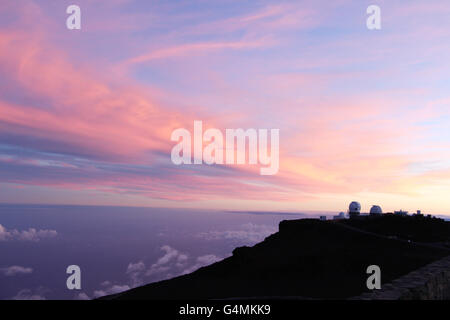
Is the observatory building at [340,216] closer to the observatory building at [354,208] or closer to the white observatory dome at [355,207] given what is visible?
the observatory building at [354,208]

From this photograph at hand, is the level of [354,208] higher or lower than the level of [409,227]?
higher

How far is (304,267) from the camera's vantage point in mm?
27109

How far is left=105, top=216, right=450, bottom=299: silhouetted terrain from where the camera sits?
23.3 meters

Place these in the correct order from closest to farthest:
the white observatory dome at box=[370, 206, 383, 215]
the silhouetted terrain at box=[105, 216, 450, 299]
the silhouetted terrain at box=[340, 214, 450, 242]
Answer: the silhouetted terrain at box=[105, 216, 450, 299], the silhouetted terrain at box=[340, 214, 450, 242], the white observatory dome at box=[370, 206, 383, 215]

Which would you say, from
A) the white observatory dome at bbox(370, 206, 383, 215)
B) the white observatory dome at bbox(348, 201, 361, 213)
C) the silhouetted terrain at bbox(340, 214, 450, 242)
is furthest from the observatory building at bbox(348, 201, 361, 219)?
the silhouetted terrain at bbox(340, 214, 450, 242)

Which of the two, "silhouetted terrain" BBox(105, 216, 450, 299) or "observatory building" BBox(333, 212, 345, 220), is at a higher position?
"observatory building" BBox(333, 212, 345, 220)

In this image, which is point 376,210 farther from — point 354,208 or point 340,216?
point 340,216

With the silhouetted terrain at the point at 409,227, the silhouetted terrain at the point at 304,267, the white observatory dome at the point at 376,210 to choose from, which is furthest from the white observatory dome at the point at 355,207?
the silhouetted terrain at the point at 304,267

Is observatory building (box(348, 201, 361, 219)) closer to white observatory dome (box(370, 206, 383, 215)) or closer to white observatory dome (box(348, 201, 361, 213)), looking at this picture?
white observatory dome (box(348, 201, 361, 213))

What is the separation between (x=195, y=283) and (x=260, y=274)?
5.11m

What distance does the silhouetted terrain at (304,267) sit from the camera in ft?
76.3

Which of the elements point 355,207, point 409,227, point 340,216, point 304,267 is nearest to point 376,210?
point 355,207
